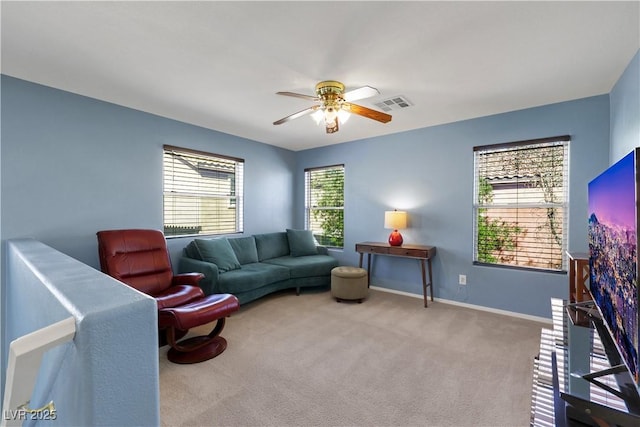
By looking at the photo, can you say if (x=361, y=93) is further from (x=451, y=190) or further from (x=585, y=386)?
(x=585, y=386)

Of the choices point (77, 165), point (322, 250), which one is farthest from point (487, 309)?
point (77, 165)

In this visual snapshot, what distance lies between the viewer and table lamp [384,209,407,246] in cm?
401

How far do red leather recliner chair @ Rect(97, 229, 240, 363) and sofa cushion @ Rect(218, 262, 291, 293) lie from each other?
1.32 ft

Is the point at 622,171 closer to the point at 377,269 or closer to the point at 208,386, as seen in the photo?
the point at 208,386

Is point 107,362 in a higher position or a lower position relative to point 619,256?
lower

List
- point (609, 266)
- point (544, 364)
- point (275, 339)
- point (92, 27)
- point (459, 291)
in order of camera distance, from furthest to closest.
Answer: point (459, 291), point (275, 339), point (92, 27), point (544, 364), point (609, 266)

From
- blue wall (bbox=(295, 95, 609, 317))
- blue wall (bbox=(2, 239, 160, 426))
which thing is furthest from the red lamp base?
blue wall (bbox=(2, 239, 160, 426))

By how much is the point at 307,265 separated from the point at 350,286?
0.72 meters

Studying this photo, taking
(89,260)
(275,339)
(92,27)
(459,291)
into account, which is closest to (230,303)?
(275,339)

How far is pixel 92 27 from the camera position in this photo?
1.87 metres

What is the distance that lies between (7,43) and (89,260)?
1923 millimetres

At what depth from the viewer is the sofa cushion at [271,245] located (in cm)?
455

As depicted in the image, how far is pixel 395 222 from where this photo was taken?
13.1ft

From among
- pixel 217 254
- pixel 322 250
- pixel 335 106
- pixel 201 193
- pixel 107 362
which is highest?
pixel 335 106
